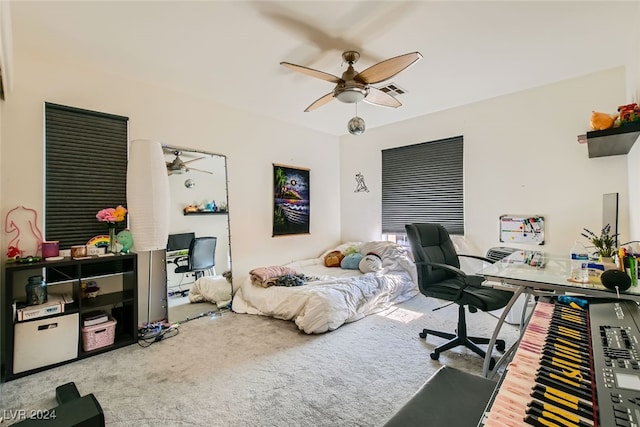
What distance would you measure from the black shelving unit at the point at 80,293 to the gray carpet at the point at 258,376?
13 centimetres

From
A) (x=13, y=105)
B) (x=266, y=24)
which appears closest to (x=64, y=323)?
(x=13, y=105)

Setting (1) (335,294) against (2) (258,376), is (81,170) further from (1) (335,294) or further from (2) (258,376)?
(1) (335,294)

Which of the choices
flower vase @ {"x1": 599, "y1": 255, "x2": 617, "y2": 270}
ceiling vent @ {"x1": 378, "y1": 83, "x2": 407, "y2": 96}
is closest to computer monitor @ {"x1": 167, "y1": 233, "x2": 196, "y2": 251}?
ceiling vent @ {"x1": 378, "y1": 83, "x2": 407, "y2": 96}

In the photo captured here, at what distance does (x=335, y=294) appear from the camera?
3029 millimetres

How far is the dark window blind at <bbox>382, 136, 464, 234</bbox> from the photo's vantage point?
3.95 metres

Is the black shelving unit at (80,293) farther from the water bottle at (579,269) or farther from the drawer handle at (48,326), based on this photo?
the water bottle at (579,269)

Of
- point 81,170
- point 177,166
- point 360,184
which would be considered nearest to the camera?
point 81,170

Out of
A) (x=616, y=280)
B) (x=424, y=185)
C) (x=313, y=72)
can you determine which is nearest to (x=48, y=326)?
(x=313, y=72)

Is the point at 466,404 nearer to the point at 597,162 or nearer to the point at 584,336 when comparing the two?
the point at 584,336

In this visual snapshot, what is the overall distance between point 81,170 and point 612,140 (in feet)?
14.5

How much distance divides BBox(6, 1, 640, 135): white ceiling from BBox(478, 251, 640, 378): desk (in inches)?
68.4

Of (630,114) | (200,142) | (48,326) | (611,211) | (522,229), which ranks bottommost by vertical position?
(48,326)

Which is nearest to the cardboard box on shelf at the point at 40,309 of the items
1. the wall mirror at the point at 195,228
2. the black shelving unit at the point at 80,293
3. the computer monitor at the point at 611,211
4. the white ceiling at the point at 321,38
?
the black shelving unit at the point at 80,293

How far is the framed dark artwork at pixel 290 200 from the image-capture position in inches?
167
